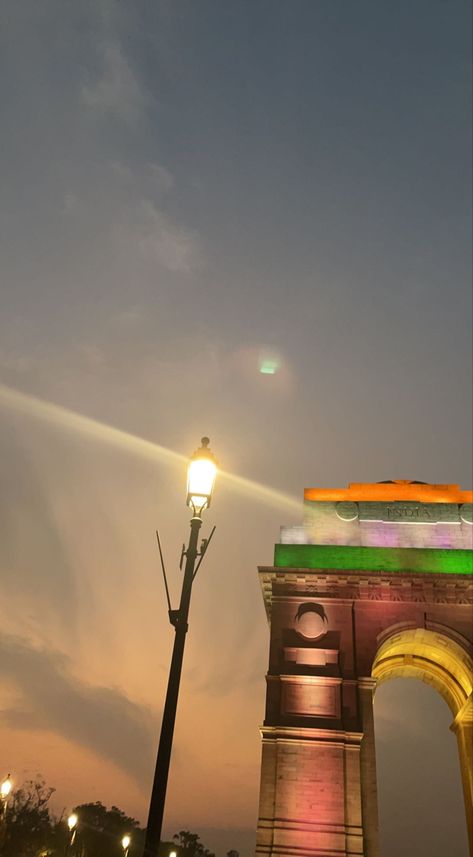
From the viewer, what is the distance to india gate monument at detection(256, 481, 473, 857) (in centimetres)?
2286

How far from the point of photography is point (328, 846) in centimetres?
2192

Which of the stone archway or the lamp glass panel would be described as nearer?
the lamp glass panel

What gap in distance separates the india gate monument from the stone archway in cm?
7

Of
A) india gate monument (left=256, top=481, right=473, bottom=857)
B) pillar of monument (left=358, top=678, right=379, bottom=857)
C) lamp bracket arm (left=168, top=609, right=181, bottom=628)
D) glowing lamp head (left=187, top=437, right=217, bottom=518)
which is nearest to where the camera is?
lamp bracket arm (left=168, top=609, right=181, bottom=628)

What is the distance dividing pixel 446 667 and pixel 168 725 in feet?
76.3

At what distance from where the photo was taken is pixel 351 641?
86.2 feet

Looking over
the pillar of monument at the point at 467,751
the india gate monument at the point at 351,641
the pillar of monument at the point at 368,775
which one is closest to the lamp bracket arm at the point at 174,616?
the india gate monument at the point at 351,641

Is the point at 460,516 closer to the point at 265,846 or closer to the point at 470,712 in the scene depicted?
the point at 470,712

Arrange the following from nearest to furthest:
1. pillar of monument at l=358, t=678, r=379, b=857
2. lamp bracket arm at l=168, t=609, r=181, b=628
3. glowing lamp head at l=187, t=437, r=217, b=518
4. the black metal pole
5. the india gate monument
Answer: the black metal pole < lamp bracket arm at l=168, t=609, r=181, b=628 < glowing lamp head at l=187, t=437, r=217, b=518 < pillar of monument at l=358, t=678, r=379, b=857 < the india gate monument

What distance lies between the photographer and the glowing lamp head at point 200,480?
10.2 m

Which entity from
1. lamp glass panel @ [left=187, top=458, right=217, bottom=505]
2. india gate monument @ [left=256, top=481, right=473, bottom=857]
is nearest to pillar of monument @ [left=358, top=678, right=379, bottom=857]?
india gate monument @ [left=256, top=481, right=473, bottom=857]

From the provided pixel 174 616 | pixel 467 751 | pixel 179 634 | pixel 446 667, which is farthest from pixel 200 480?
pixel 467 751

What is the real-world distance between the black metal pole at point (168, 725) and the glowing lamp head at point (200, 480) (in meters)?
0.27

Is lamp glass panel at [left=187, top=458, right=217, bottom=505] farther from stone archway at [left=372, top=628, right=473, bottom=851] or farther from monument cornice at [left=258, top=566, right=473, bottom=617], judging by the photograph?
stone archway at [left=372, top=628, right=473, bottom=851]
